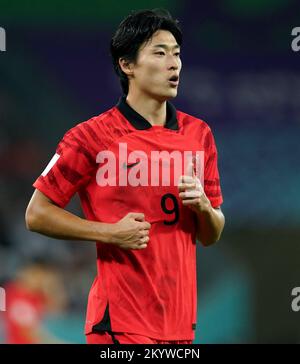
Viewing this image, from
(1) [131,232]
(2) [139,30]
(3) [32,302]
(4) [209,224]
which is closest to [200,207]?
(4) [209,224]

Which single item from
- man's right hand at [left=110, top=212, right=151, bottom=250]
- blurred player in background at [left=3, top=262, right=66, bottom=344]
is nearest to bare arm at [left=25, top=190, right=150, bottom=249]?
man's right hand at [left=110, top=212, right=151, bottom=250]

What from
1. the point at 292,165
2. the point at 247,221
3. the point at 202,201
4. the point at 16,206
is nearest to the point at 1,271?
the point at 16,206

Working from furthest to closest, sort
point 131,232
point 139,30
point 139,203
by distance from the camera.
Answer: point 139,30 < point 139,203 < point 131,232

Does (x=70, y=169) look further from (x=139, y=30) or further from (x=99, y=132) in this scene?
(x=139, y=30)

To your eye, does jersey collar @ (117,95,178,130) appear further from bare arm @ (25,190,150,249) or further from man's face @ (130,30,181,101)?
bare arm @ (25,190,150,249)

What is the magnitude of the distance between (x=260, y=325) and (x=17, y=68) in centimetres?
173

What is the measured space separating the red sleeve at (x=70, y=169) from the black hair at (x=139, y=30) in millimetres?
324

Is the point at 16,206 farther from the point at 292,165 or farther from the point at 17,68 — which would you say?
the point at 292,165

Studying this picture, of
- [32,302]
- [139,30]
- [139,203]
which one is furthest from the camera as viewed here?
[32,302]

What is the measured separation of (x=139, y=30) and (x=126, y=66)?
136 mm

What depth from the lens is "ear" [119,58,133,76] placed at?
2.81 meters

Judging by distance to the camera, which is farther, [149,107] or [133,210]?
[149,107]

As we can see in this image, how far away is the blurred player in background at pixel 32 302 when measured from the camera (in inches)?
160

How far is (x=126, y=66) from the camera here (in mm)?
2822
